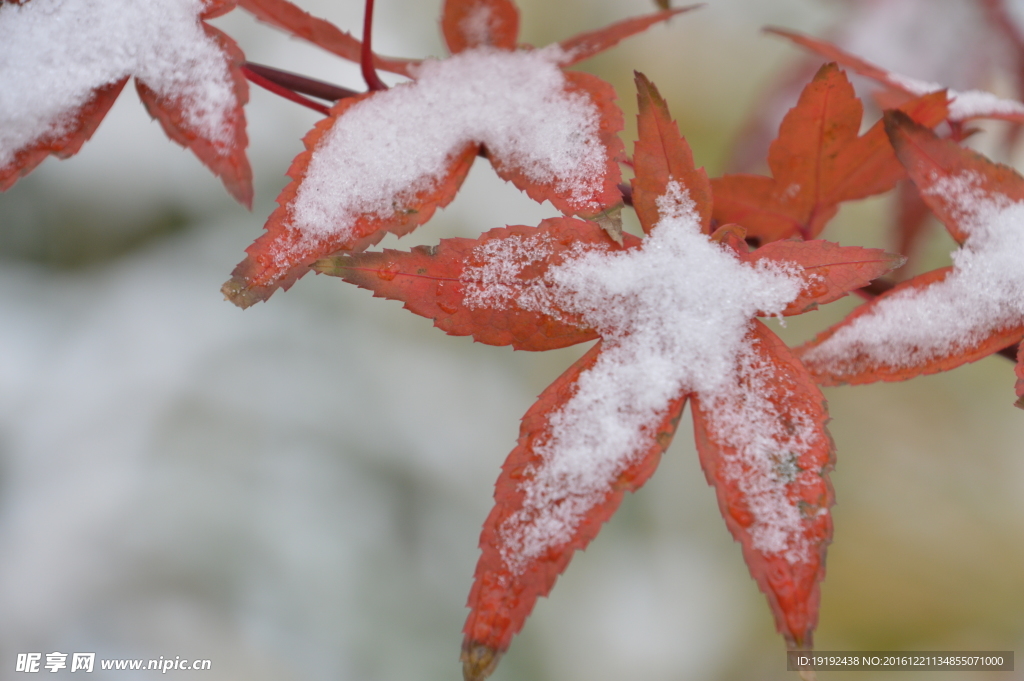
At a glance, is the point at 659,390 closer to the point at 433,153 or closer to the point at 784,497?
the point at 784,497

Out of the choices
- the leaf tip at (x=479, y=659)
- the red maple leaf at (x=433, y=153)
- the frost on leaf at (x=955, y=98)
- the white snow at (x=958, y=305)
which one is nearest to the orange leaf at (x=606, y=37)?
the red maple leaf at (x=433, y=153)

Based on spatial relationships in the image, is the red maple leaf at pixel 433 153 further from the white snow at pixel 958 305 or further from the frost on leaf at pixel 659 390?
the white snow at pixel 958 305

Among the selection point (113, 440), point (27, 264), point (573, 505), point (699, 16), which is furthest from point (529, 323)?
→ point (699, 16)

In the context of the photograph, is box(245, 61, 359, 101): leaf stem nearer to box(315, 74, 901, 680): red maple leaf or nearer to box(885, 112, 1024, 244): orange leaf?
box(315, 74, 901, 680): red maple leaf

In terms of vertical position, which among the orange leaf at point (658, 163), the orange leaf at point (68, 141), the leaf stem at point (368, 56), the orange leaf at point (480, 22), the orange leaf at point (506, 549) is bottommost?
the orange leaf at point (506, 549)

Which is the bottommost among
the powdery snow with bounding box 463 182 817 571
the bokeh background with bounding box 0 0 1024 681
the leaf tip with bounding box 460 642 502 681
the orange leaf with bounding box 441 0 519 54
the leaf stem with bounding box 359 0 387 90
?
the bokeh background with bounding box 0 0 1024 681

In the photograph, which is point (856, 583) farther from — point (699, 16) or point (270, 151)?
point (270, 151)

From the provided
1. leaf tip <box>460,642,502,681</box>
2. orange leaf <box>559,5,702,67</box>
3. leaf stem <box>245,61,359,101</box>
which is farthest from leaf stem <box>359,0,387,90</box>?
leaf tip <box>460,642,502,681</box>
